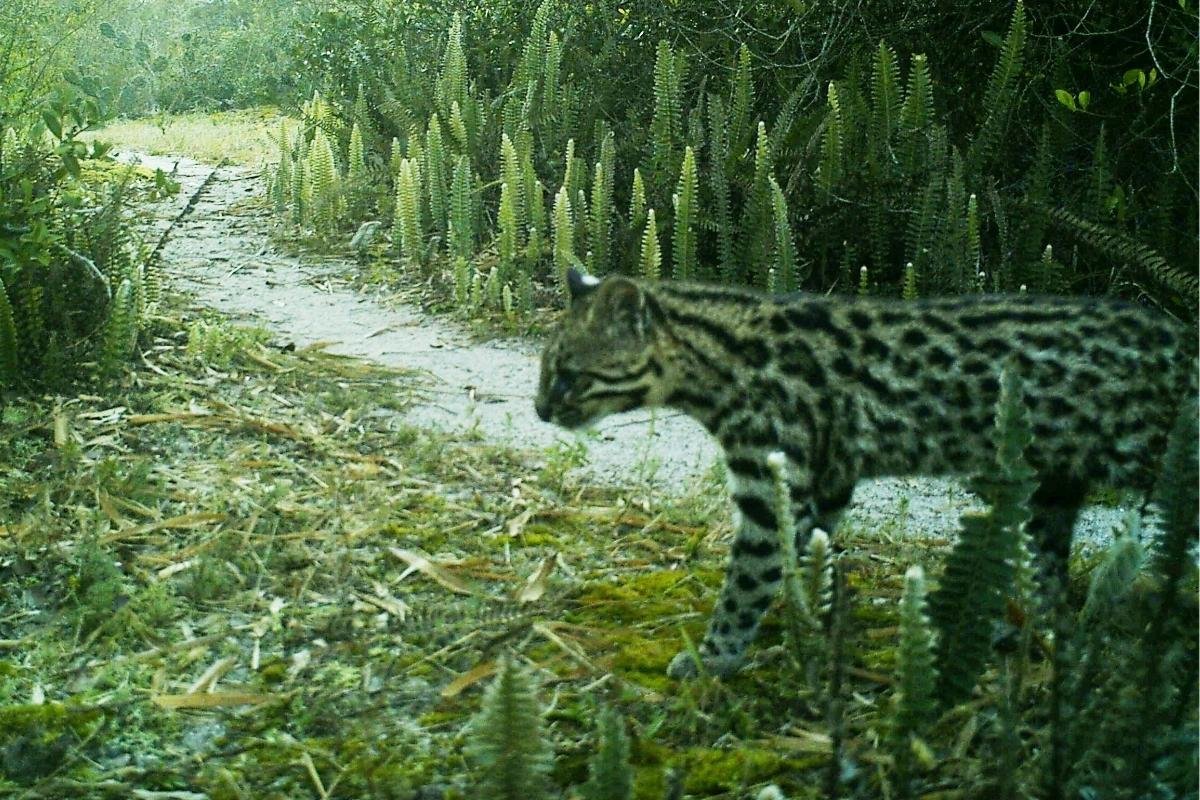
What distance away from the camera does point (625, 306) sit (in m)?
4.53

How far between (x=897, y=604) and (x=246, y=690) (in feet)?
7.01

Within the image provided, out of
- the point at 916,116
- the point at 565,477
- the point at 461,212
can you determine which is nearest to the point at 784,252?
the point at 916,116

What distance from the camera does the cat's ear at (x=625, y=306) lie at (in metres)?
4.48

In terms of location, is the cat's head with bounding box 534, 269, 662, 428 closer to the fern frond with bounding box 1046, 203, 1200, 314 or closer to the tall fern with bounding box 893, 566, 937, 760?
the tall fern with bounding box 893, 566, 937, 760

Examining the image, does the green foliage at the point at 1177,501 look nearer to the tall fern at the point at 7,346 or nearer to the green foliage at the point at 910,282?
the green foliage at the point at 910,282

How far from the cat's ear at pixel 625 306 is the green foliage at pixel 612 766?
216 centimetres

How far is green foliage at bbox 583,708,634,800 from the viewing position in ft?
8.11

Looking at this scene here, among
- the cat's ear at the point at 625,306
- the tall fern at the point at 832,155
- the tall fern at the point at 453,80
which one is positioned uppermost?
the tall fern at the point at 453,80

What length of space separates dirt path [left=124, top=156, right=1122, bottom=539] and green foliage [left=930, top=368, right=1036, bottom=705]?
6.59ft

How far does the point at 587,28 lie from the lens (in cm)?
1004

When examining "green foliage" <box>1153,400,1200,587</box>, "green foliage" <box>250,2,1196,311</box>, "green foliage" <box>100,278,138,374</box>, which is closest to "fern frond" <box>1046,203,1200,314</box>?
"green foliage" <box>250,2,1196,311</box>

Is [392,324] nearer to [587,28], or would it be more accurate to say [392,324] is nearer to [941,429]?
[587,28]

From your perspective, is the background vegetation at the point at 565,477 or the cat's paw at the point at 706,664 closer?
the background vegetation at the point at 565,477

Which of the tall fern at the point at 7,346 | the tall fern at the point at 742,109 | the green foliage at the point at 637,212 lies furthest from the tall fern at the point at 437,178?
the tall fern at the point at 7,346
